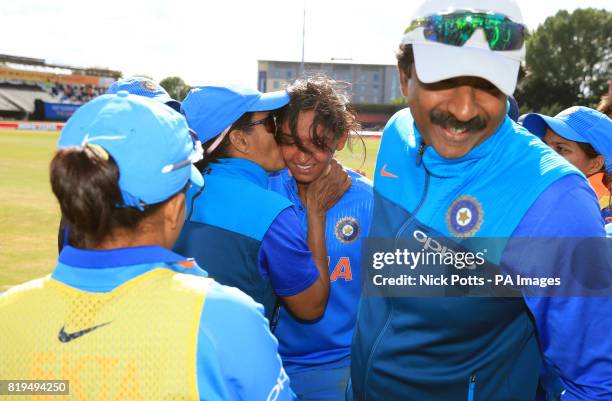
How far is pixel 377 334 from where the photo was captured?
2.04 m

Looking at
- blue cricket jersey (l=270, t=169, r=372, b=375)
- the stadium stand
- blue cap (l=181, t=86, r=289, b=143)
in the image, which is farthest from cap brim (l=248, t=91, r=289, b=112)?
the stadium stand

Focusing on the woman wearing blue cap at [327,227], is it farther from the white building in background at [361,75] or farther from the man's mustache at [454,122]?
the white building in background at [361,75]

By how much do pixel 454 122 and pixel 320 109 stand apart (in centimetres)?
128

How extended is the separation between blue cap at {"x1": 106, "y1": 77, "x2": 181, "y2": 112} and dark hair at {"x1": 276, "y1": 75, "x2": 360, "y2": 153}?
123cm

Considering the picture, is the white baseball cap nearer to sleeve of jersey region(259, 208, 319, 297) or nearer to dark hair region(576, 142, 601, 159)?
sleeve of jersey region(259, 208, 319, 297)

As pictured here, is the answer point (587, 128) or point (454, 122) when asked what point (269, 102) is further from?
point (587, 128)

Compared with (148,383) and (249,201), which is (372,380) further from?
(148,383)

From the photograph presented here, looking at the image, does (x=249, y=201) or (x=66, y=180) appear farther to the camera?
(x=249, y=201)

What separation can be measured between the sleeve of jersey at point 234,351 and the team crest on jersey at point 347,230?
58.7 inches

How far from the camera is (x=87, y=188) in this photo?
1.45 metres

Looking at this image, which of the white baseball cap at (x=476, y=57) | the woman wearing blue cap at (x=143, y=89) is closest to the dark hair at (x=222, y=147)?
the white baseball cap at (x=476, y=57)

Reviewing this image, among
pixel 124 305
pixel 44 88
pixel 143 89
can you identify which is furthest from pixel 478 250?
pixel 44 88

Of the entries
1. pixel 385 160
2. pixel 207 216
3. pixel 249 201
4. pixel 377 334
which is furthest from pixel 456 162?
pixel 207 216

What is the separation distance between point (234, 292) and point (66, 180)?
475 mm
